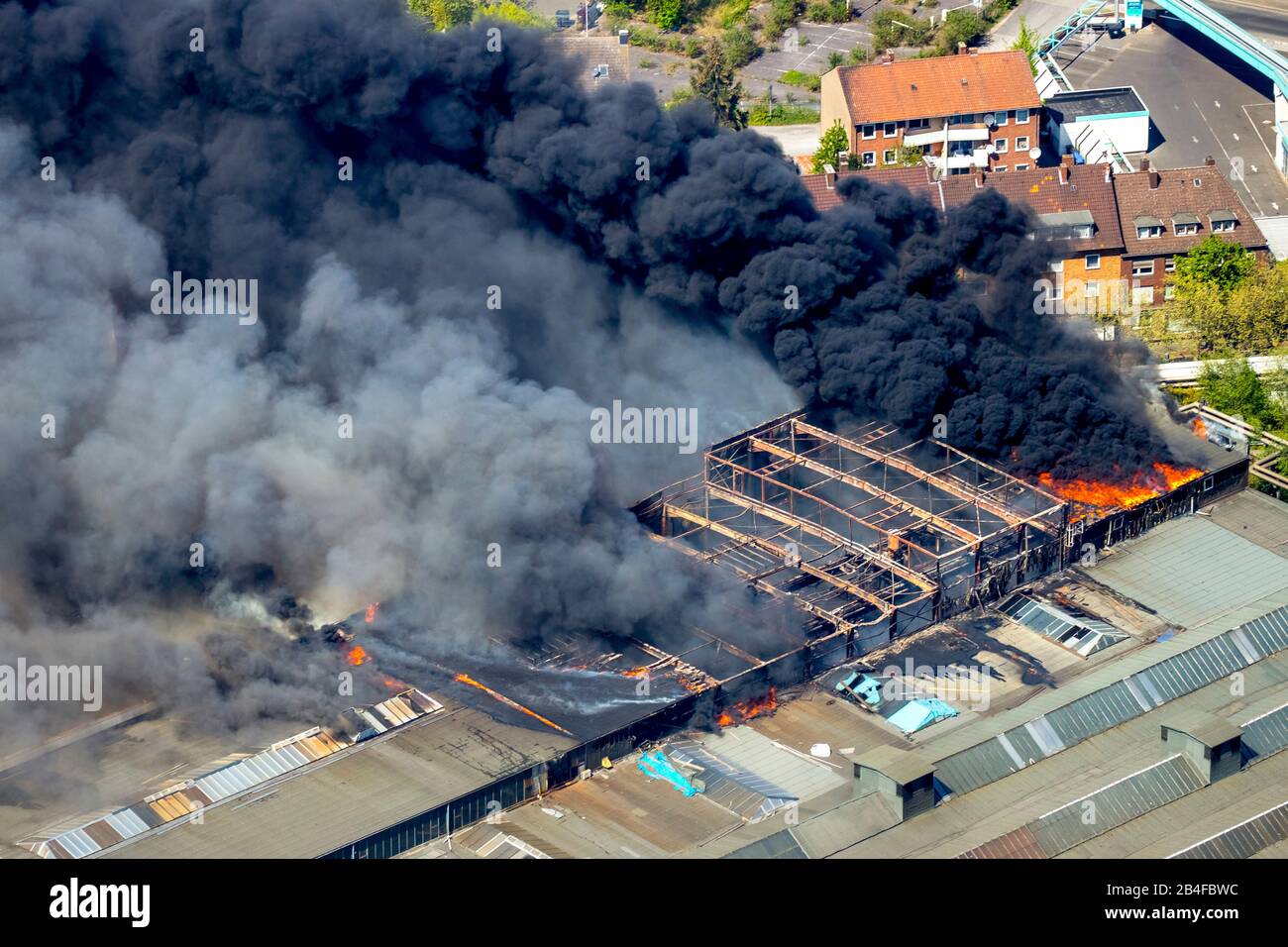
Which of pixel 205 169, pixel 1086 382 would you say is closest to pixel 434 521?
pixel 205 169

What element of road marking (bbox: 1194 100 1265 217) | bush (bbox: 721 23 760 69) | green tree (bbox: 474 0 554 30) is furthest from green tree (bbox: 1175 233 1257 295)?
green tree (bbox: 474 0 554 30)

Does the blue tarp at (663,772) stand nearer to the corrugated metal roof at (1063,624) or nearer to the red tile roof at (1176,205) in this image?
the corrugated metal roof at (1063,624)

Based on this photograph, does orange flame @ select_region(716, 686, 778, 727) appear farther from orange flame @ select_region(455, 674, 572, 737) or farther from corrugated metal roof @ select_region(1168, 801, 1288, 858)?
corrugated metal roof @ select_region(1168, 801, 1288, 858)

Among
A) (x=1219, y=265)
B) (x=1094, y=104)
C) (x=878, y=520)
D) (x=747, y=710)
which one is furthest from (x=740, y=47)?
(x=747, y=710)

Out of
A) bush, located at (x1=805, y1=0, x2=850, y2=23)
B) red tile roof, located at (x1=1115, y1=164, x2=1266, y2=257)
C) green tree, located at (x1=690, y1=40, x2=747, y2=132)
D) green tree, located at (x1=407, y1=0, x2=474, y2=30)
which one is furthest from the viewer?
bush, located at (x1=805, y1=0, x2=850, y2=23)

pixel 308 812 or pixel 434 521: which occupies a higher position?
pixel 434 521

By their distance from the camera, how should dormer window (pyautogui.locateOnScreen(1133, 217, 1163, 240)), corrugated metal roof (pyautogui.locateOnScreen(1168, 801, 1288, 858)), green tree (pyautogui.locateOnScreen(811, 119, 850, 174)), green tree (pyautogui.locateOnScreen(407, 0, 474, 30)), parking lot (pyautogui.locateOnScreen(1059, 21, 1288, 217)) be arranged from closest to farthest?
corrugated metal roof (pyautogui.locateOnScreen(1168, 801, 1288, 858)) < dormer window (pyautogui.locateOnScreen(1133, 217, 1163, 240)) < green tree (pyautogui.locateOnScreen(811, 119, 850, 174)) < parking lot (pyautogui.locateOnScreen(1059, 21, 1288, 217)) < green tree (pyautogui.locateOnScreen(407, 0, 474, 30))

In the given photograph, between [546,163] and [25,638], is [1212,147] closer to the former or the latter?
[546,163]

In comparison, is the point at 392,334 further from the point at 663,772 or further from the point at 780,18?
the point at 780,18
